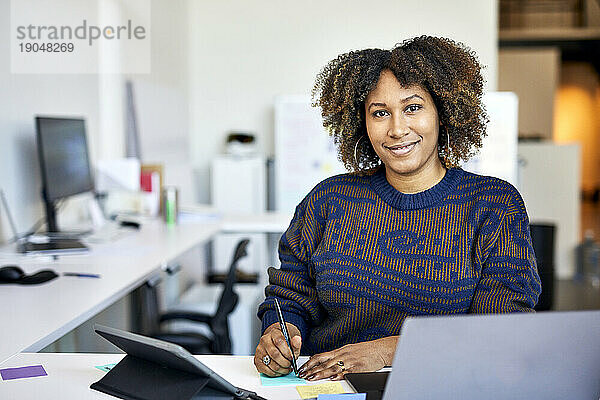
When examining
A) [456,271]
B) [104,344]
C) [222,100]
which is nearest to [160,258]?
[104,344]

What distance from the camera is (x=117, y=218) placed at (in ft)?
12.8

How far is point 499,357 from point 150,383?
0.63 meters

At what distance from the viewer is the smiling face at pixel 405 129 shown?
1785mm

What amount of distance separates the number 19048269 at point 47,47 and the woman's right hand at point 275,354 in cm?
211

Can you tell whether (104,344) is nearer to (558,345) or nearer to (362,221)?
(362,221)

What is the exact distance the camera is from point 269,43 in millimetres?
6312

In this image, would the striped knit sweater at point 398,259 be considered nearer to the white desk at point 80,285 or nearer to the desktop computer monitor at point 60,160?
the white desk at point 80,285

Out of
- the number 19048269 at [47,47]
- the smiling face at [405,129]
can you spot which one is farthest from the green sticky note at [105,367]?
the number 19048269 at [47,47]

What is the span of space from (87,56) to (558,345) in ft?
10.9

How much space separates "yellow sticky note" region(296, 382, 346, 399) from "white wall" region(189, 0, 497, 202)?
4.98 m

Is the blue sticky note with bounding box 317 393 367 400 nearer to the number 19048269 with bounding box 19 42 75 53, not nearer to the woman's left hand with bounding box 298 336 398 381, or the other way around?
the woman's left hand with bounding box 298 336 398 381

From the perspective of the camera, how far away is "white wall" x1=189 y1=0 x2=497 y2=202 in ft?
20.3

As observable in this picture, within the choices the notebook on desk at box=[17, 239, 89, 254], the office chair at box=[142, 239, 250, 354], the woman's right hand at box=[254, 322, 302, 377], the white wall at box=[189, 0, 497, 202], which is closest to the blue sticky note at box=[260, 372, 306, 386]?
the woman's right hand at box=[254, 322, 302, 377]

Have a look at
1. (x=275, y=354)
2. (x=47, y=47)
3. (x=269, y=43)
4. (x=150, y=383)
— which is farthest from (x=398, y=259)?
(x=269, y=43)
